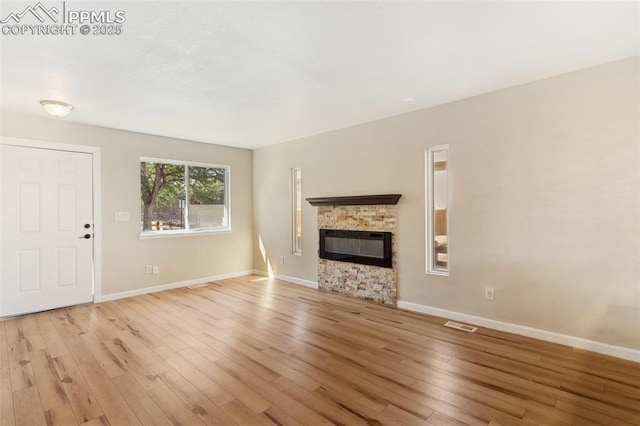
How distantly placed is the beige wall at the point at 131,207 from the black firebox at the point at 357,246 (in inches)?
85.0

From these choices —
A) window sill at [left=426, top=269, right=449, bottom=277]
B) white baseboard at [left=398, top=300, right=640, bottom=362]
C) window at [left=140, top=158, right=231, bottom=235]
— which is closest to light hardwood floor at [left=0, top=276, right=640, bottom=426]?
white baseboard at [left=398, top=300, right=640, bottom=362]

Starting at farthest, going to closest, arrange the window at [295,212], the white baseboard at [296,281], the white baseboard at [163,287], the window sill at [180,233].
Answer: the window at [295,212]
the white baseboard at [296,281]
the window sill at [180,233]
the white baseboard at [163,287]

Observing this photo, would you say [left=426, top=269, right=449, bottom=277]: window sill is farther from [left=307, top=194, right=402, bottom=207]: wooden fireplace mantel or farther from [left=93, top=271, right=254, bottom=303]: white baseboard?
[left=93, top=271, right=254, bottom=303]: white baseboard

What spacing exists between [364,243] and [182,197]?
10.9 ft

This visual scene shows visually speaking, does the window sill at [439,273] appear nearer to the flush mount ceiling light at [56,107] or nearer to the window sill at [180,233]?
the window sill at [180,233]

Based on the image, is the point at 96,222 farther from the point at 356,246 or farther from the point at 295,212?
the point at 356,246

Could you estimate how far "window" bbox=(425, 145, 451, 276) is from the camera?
3773 mm

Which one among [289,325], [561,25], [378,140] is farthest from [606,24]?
[289,325]

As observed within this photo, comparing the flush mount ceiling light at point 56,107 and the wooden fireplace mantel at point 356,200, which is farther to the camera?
the wooden fireplace mantel at point 356,200

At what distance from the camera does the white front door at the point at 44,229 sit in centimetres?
381

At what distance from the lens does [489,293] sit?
333 centimetres

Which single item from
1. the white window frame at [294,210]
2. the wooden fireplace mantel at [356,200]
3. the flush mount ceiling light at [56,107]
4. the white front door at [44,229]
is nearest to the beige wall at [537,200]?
the wooden fireplace mantel at [356,200]

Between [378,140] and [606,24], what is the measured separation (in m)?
2.49

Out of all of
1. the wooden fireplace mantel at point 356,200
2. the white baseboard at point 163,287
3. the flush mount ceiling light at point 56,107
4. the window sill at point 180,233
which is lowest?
the white baseboard at point 163,287
